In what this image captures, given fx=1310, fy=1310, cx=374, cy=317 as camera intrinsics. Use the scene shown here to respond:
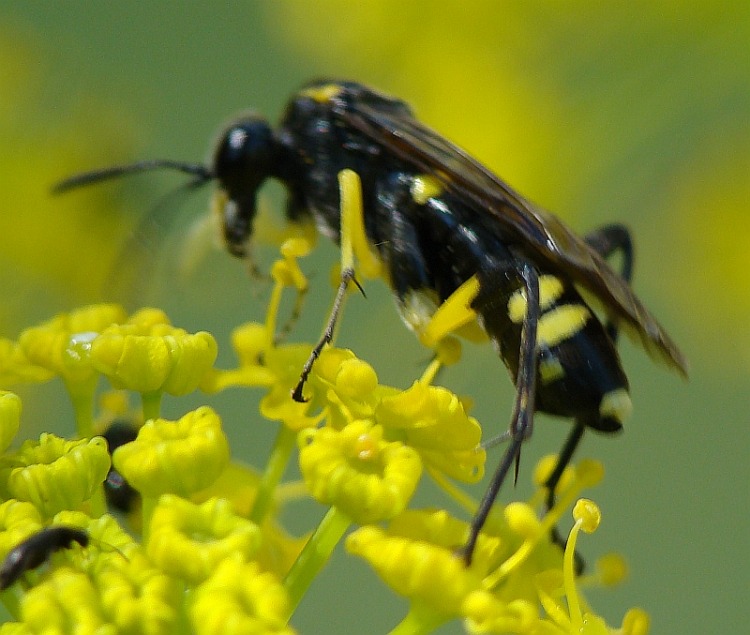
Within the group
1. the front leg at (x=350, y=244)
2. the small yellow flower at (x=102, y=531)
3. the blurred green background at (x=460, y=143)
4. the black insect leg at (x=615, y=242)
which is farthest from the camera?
the blurred green background at (x=460, y=143)

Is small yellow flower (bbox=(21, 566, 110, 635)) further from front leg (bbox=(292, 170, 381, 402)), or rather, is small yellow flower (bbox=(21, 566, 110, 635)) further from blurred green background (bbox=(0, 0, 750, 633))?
blurred green background (bbox=(0, 0, 750, 633))

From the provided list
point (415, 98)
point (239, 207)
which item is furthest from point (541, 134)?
point (239, 207)

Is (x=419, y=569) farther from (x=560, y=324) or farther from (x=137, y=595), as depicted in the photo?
(x=560, y=324)

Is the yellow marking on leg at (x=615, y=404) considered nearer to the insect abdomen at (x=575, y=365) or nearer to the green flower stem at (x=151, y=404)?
the insect abdomen at (x=575, y=365)

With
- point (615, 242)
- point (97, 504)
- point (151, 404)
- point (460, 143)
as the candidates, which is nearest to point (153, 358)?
point (151, 404)

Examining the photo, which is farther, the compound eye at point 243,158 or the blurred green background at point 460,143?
the blurred green background at point 460,143

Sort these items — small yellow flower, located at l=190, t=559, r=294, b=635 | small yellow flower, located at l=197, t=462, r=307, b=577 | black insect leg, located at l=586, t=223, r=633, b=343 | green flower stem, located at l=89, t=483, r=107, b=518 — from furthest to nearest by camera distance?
1. black insect leg, located at l=586, t=223, r=633, b=343
2. small yellow flower, located at l=197, t=462, r=307, b=577
3. green flower stem, located at l=89, t=483, r=107, b=518
4. small yellow flower, located at l=190, t=559, r=294, b=635

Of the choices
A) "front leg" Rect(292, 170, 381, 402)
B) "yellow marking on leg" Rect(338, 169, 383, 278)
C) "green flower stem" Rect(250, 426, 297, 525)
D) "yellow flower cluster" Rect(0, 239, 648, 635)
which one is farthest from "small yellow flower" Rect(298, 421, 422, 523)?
"yellow marking on leg" Rect(338, 169, 383, 278)

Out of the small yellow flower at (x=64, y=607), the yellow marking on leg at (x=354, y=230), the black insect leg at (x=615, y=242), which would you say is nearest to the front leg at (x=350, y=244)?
the yellow marking on leg at (x=354, y=230)
